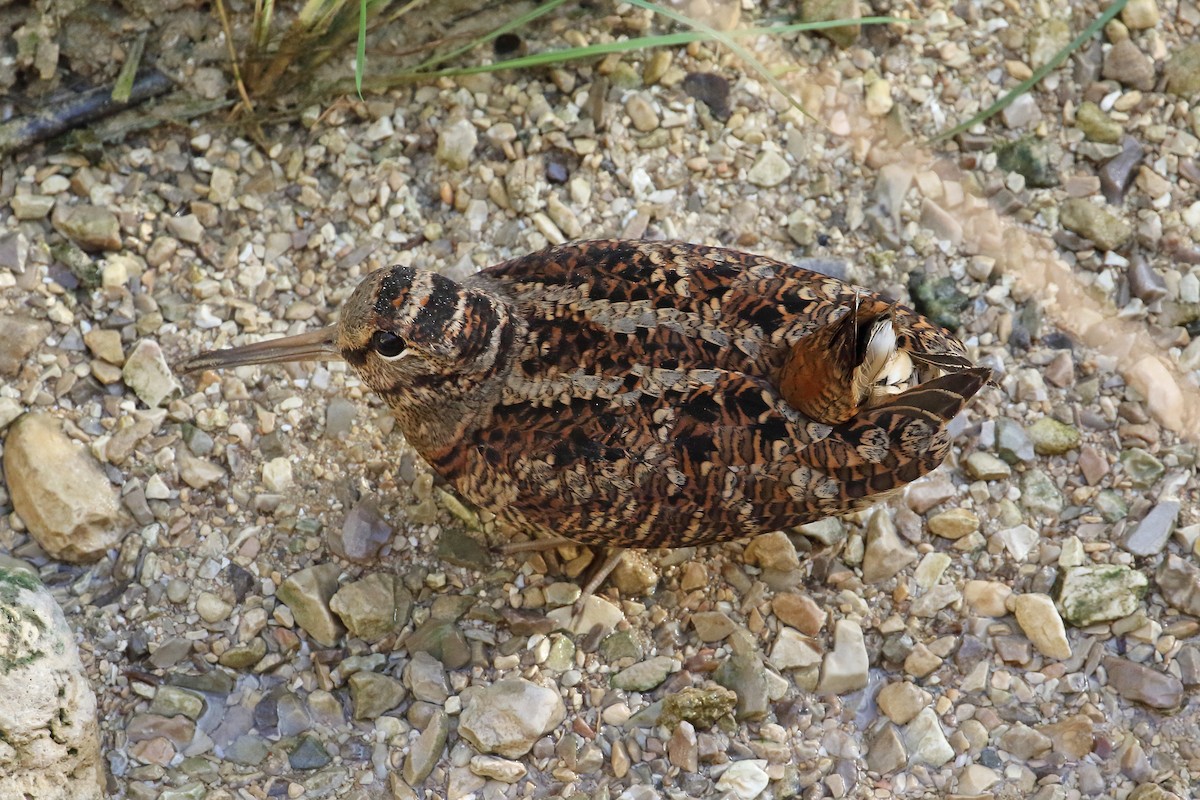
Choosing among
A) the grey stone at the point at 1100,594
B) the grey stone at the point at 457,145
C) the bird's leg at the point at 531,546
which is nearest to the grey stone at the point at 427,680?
the bird's leg at the point at 531,546

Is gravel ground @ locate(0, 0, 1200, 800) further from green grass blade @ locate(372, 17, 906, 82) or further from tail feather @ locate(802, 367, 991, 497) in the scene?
tail feather @ locate(802, 367, 991, 497)

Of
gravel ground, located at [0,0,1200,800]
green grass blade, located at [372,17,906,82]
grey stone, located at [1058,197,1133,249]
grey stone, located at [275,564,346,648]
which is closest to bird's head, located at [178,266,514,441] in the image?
gravel ground, located at [0,0,1200,800]

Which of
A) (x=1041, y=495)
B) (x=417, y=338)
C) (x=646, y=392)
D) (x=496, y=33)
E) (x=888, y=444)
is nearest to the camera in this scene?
(x=888, y=444)

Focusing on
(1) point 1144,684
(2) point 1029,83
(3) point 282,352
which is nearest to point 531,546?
(3) point 282,352

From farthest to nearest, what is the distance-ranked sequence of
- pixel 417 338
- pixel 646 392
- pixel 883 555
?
pixel 883 555, pixel 417 338, pixel 646 392

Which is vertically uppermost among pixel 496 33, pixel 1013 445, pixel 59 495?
pixel 496 33

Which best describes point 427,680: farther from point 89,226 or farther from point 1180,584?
point 1180,584

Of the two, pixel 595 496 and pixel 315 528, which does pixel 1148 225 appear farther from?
pixel 315 528
